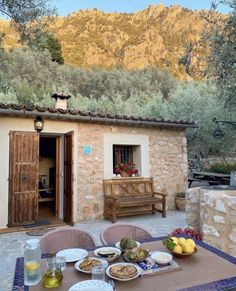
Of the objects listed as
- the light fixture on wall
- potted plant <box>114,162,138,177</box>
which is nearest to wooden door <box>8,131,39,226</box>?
the light fixture on wall

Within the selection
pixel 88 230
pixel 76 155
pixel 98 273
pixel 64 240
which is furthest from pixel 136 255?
pixel 76 155

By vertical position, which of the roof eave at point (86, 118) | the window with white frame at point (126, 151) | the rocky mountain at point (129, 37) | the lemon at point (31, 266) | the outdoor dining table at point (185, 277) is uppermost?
the rocky mountain at point (129, 37)

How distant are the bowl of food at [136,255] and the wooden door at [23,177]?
4.75 meters

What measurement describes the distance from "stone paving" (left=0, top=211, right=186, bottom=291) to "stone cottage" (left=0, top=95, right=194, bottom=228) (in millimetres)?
504

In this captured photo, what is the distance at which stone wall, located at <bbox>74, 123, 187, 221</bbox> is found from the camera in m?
7.06

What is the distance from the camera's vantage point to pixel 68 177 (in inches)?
266

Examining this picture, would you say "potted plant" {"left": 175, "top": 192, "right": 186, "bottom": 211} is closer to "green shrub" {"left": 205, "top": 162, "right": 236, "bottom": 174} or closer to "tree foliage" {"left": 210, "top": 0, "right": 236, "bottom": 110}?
"tree foliage" {"left": 210, "top": 0, "right": 236, "bottom": 110}

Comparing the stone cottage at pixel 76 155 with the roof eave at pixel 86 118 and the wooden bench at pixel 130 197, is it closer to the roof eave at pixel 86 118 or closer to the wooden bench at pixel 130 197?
the roof eave at pixel 86 118

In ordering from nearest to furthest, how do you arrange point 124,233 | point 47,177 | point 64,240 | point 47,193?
point 64,240, point 124,233, point 47,193, point 47,177

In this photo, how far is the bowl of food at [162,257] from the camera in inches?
80.1

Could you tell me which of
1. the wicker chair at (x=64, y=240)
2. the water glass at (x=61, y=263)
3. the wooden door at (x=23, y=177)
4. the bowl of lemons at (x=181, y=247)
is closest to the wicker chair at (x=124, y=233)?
the wicker chair at (x=64, y=240)

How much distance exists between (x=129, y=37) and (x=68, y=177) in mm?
33919

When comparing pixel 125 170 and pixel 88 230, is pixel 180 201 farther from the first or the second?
pixel 88 230

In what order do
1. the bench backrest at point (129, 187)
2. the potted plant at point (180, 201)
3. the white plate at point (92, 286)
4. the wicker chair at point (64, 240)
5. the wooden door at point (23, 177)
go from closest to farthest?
1. the white plate at point (92, 286)
2. the wicker chair at point (64, 240)
3. the wooden door at point (23, 177)
4. the bench backrest at point (129, 187)
5. the potted plant at point (180, 201)
